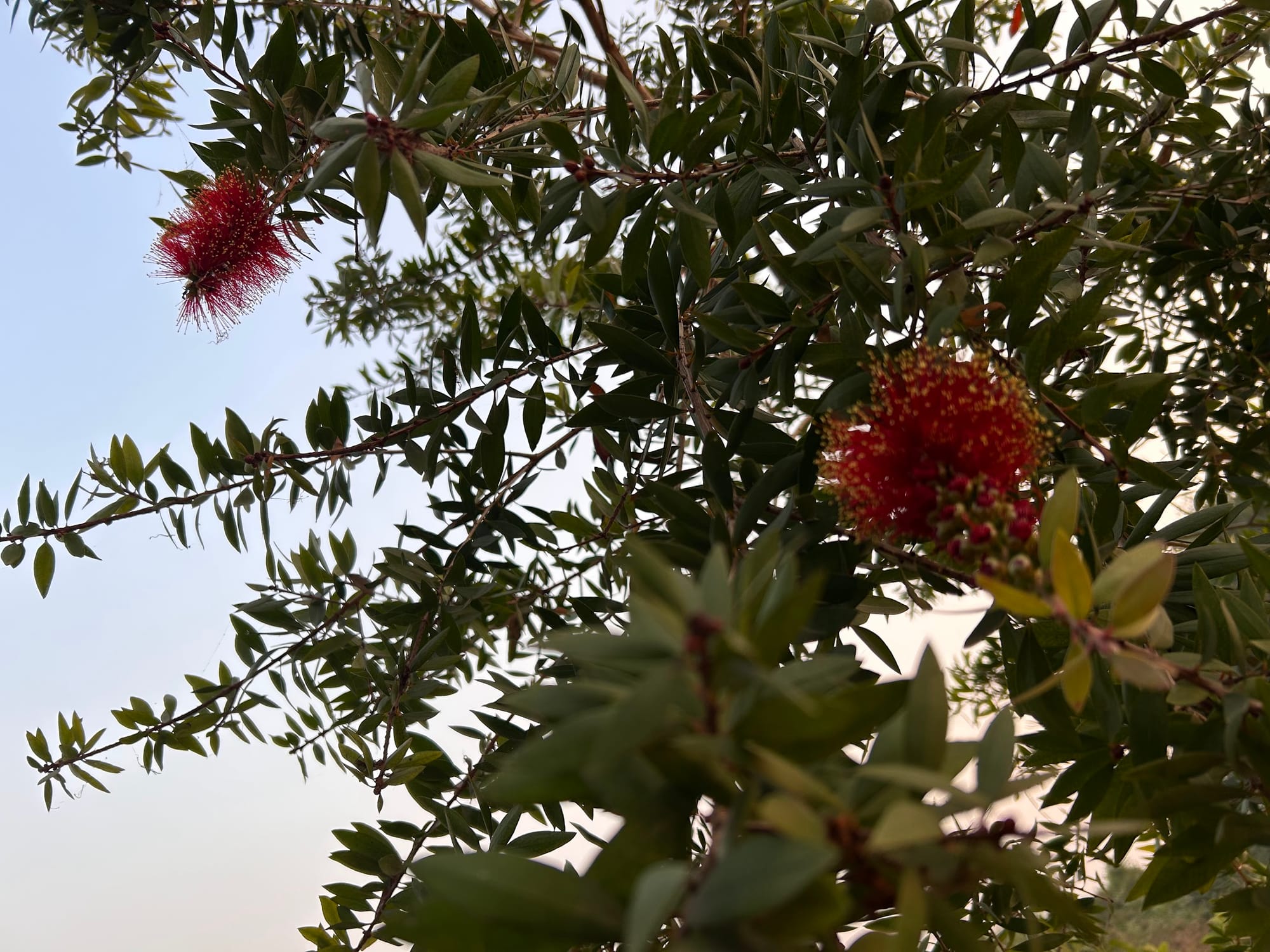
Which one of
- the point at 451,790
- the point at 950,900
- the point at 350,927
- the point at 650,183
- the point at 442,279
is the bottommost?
the point at 950,900

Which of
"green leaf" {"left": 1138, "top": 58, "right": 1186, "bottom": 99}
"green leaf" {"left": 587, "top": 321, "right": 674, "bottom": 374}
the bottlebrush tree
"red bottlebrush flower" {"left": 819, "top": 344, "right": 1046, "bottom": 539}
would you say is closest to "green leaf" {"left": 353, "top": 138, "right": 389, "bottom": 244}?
the bottlebrush tree

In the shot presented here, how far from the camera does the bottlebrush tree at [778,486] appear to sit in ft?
0.98

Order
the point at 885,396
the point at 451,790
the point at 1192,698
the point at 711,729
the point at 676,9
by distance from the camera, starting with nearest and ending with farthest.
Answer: the point at 711,729, the point at 1192,698, the point at 885,396, the point at 451,790, the point at 676,9

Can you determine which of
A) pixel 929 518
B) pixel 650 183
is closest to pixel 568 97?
pixel 650 183

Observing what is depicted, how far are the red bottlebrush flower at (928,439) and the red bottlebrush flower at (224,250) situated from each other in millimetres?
750

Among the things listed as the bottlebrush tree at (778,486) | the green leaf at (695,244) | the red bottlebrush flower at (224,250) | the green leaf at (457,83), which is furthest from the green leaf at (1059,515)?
the red bottlebrush flower at (224,250)

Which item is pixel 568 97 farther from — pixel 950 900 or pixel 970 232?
pixel 950 900

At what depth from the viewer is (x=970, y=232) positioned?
0.59 m

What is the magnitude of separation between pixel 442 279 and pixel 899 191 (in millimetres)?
1437

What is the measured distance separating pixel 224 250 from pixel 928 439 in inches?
35.7

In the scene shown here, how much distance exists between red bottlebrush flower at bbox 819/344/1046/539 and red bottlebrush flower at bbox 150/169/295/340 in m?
0.75

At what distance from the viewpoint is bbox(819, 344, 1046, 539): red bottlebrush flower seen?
540 mm

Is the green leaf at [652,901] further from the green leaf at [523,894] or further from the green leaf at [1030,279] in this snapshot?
the green leaf at [1030,279]

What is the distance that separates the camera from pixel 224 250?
1053 millimetres
